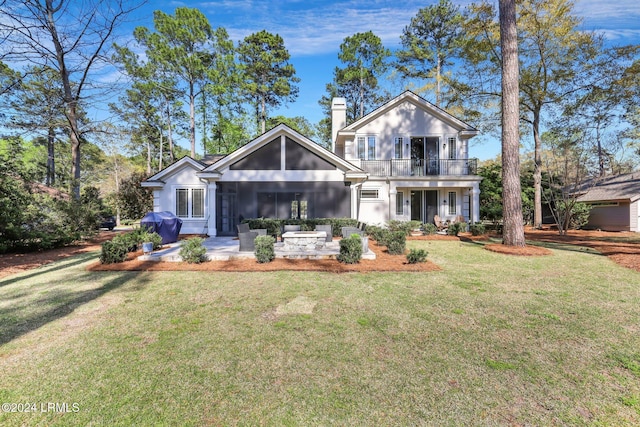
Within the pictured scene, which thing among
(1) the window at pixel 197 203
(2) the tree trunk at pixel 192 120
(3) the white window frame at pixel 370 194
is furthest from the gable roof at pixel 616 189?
(2) the tree trunk at pixel 192 120

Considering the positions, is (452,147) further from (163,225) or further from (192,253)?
(163,225)

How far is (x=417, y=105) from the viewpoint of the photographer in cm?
1886

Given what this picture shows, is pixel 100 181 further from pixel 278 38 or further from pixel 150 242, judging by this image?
pixel 150 242

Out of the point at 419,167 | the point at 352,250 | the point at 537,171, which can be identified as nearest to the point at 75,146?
the point at 352,250

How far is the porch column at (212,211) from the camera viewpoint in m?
14.5

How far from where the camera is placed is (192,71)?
2811 cm

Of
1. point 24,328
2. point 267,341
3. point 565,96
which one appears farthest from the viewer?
point 565,96

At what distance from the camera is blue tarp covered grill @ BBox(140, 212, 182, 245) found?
11648mm

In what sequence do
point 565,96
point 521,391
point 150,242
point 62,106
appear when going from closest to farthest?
point 521,391 < point 150,242 < point 62,106 < point 565,96

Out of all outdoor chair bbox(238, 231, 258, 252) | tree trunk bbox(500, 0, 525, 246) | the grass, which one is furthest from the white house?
the grass

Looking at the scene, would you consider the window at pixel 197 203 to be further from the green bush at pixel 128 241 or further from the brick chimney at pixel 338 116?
the brick chimney at pixel 338 116

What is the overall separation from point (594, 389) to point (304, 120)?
44.4 meters

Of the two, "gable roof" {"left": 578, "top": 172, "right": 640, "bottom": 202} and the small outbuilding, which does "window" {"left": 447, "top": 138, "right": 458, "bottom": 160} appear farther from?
"gable roof" {"left": 578, "top": 172, "right": 640, "bottom": 202}

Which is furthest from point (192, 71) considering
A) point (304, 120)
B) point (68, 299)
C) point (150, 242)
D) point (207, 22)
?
point (68, 299)
